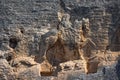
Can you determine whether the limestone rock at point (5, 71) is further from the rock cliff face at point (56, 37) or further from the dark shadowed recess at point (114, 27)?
the dark shadowed recess at point (114, 27)

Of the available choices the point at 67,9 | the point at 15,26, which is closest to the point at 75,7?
the point at 67,9

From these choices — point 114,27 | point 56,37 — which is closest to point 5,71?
point 56,37

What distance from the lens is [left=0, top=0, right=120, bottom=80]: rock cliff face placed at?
14.9 metres

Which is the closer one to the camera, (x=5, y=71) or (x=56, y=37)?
(x=5, y=71)

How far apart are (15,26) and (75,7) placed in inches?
56.5

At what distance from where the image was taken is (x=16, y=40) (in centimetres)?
1563

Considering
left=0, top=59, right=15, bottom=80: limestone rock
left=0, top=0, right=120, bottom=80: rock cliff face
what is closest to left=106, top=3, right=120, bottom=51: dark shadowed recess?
left=0, top=0, right=120, bottom=80: rock cliff face

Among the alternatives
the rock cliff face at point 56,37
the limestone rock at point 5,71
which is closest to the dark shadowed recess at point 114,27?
the rock cliff face at point 56,37

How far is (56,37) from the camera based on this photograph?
1536 centimetres

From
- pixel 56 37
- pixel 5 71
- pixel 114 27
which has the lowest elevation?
pixel 5 71

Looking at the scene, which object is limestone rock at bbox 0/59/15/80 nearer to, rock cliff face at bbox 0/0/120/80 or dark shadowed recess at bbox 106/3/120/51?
rock cliff face at bbox 0/0/120/80

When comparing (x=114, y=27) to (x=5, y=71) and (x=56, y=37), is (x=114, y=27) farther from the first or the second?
(x=5, y=71)

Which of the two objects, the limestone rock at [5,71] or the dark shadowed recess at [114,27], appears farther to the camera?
the dark shadowed recess at [114,27]

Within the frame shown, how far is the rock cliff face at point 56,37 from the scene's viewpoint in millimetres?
14944
